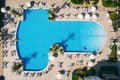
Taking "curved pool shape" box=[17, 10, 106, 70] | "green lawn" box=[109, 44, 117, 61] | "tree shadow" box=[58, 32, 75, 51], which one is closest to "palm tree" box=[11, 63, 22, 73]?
"curved pool shape" box=[17, 10, 106, 70]

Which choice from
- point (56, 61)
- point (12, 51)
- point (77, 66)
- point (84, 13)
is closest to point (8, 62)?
point (12, 51)

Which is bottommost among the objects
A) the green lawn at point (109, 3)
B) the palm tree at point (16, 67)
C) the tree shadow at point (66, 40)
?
the palm tree at point (16, 67)

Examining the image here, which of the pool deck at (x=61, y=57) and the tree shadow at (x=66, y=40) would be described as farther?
the tree shadow at (x=66, y=40)

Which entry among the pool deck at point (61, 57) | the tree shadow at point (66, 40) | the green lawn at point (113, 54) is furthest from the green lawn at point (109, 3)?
the tree shadow at point (66, 40)

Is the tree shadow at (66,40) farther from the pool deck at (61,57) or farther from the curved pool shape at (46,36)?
the pool deck at (61,57)

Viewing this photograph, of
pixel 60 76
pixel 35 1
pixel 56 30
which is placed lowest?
pixel 60 76

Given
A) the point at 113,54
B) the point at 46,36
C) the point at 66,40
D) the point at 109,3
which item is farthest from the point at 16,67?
the point at 109,3

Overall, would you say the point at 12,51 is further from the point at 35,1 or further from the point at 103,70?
the point at 103,70

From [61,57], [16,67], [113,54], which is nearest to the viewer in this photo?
[16,67]

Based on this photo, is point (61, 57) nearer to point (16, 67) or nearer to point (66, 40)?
point (66, 40)
